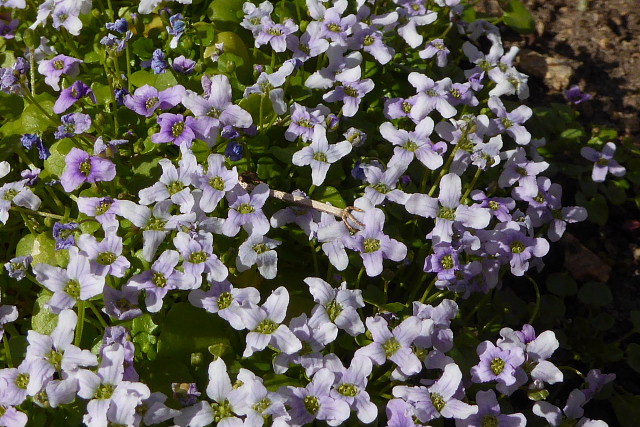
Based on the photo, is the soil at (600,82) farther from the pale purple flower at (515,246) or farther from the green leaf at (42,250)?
the green leaf at (42,250)

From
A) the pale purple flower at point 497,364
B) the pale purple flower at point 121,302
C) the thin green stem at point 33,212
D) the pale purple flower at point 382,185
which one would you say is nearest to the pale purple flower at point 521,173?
the pale purple flower at point 382,185

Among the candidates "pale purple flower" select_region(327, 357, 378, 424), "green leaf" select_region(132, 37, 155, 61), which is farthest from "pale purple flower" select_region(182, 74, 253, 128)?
"pale purple flower" select_region(327, 357, 378, 424)

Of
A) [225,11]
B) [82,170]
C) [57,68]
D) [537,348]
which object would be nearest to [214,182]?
[82,170]

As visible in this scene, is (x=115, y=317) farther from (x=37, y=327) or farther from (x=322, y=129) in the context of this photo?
(x=322, y=129)

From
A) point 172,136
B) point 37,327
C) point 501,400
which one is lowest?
point 501,400

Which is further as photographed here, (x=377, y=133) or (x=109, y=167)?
(x=377, y=133)

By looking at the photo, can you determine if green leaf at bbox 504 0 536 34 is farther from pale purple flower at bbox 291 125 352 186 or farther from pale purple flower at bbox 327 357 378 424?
pale purple flower at bbox 327 357 378 424

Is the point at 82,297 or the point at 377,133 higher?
the point at 82,297

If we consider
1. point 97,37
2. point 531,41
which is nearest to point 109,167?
point 97,37

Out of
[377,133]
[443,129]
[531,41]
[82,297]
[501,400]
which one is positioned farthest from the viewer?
[531,41]
